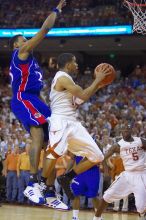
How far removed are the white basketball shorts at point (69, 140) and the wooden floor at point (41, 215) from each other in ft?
17.4

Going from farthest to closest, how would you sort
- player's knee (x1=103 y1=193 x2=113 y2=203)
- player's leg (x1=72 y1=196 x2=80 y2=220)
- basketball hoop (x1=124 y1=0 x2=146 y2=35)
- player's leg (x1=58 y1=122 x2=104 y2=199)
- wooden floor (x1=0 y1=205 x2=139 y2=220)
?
wooden floor (x1=0 y1=205 x2=139 y2=220), basketball hoop (x1=124 y1=0 x2=146 y2=35), player's knee (x1=103 y1=193 x2=113 y2=203), player's leg (x1=72 y1=196 x2=80 y2=220), player's leg (x1=58 y1=122 x2=104 y2=199)

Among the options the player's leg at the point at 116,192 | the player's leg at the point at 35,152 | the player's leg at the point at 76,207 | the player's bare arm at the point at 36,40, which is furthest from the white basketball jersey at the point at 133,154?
the player's bare arm at the point at 36,40

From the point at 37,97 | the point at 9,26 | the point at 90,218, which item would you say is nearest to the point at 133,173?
the point at 90,218

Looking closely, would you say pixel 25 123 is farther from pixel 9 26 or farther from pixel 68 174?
pixel 9 26

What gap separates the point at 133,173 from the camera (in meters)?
10.2

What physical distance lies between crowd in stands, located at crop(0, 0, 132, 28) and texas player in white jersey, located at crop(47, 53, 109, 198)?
48.9 ft

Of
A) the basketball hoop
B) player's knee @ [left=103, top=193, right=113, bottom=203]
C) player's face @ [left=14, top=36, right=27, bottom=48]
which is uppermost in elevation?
the basketball hoop

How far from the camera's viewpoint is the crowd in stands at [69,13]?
72.9 ft

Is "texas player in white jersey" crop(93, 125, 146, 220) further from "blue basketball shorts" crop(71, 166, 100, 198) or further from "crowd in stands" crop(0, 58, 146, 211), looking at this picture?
"crowd in stands" crop(0, 58, 146, 211)

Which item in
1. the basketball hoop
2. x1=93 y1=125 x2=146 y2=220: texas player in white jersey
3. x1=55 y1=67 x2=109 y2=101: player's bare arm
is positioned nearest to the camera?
x1=55 y1=67 x2=109 y2=101: player's bare arm

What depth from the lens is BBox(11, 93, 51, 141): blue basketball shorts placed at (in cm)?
639

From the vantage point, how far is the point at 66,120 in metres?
6.70

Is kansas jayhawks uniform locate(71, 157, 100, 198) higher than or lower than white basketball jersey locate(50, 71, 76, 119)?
lower

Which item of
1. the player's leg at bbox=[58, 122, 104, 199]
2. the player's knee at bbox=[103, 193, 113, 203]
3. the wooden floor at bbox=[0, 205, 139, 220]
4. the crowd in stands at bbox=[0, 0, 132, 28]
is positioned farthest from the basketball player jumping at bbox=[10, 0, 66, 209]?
the crowd in stands at bbox=[0, 0, 132, 28]
